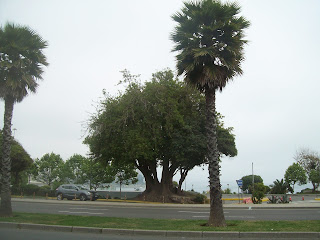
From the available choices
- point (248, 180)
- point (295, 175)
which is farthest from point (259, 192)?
point (248, 180)

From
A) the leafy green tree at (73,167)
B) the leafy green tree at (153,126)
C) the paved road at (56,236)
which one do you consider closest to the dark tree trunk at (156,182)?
the leafy green tree at (153,126)

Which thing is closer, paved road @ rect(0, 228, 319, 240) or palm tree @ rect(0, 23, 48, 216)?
paved road @ rect(0, 228, 319, 240)

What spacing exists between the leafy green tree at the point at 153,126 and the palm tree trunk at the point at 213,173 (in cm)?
1483

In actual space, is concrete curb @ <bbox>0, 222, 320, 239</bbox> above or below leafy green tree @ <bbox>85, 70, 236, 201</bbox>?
below

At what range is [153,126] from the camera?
28500 mm

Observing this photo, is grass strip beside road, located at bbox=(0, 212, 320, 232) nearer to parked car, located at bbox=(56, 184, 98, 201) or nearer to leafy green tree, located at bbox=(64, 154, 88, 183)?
parked car, located at bbox=(56, 184, 98, 201)

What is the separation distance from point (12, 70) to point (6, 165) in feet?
15.7

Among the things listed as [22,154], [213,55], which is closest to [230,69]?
[213,55]

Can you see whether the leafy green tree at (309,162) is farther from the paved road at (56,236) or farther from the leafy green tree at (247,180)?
the paved road at (56,236)

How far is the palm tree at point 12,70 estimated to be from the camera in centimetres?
1551

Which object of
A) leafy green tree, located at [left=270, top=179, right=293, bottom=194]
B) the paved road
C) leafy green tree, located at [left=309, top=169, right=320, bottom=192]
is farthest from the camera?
leafy green tree, located at [left=309, top=169, right=320, bottom=192]

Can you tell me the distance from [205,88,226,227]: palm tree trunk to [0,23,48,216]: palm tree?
939 cm

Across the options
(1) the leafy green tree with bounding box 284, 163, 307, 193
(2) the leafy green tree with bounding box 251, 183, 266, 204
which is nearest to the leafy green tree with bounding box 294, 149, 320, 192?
(1) the leafy green tree with bounding box 284, 163, 307, 193

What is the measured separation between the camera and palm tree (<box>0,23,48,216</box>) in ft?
50.9
